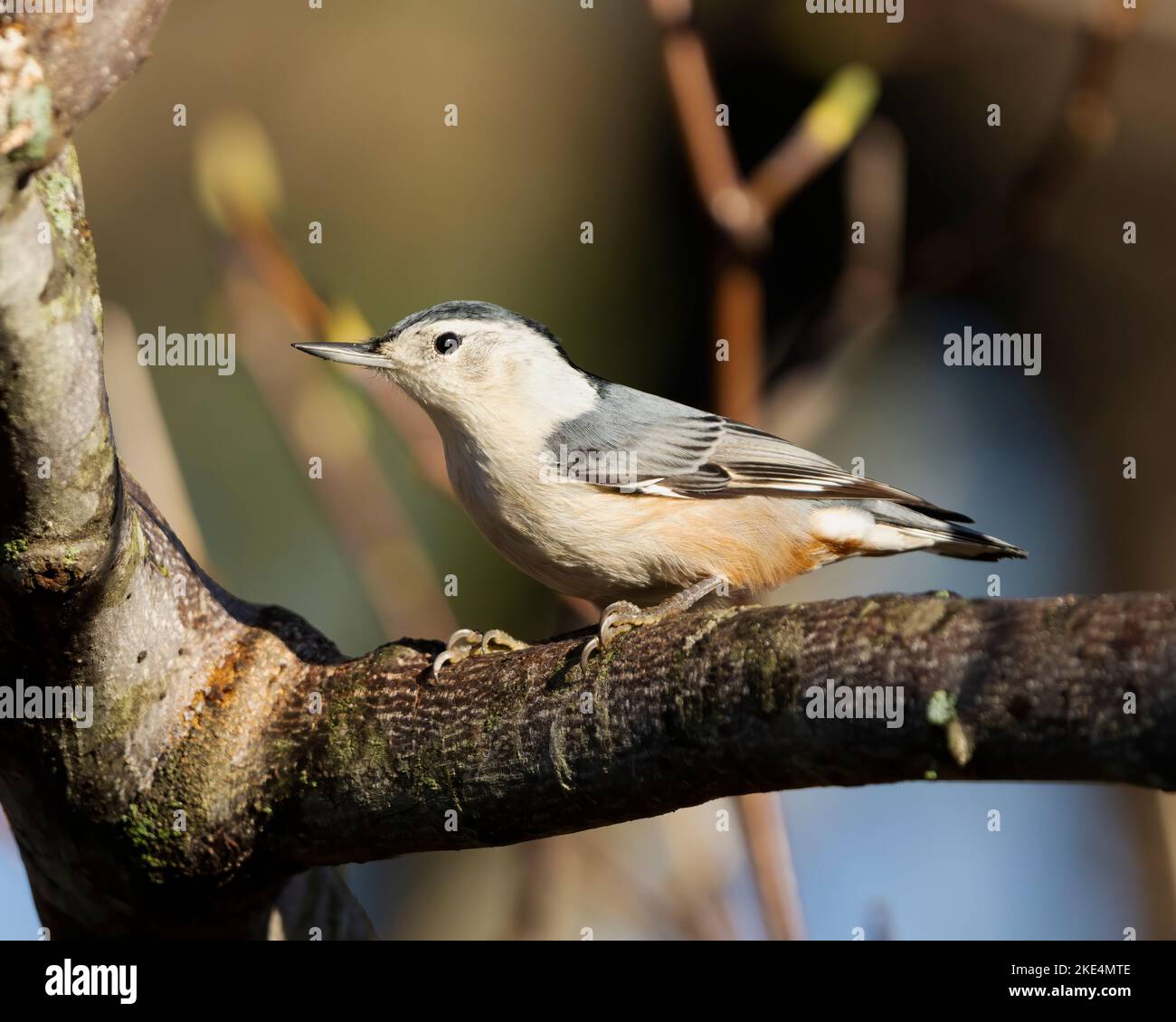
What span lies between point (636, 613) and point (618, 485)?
16.0 inches

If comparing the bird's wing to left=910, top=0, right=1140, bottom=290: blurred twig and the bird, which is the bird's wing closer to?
the bird

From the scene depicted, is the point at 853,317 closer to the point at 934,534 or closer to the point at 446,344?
the point at 934,534

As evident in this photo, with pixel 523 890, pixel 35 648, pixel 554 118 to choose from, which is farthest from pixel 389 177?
pixel 35 648

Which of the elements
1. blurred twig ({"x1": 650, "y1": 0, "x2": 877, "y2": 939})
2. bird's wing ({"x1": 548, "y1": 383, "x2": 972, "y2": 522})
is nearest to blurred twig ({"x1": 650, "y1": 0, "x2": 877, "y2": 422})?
blurred twig ({"x1": 650, "y1": 0, "x2": 877, "y2": 939})

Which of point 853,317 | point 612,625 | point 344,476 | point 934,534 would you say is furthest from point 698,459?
point 344,476

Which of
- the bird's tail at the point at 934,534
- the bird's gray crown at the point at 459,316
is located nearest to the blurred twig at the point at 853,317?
the bird's tail at the point at 934,534

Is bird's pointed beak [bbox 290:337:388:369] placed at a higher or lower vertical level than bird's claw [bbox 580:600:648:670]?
higher

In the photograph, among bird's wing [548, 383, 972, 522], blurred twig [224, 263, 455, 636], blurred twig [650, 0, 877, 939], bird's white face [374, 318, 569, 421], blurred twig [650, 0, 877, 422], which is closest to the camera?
blurred twig [650, 0, 877, 939]

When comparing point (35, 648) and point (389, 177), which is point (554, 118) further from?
point (35, 648)

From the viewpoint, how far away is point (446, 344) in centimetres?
317

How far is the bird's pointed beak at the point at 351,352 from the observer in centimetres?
302

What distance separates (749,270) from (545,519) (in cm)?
74

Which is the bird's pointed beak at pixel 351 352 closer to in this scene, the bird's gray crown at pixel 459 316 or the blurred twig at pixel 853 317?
the bird's gray crown at pixel 459 316

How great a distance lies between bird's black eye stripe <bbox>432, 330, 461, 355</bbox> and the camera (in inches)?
125
